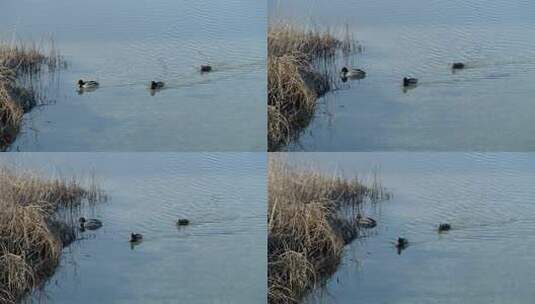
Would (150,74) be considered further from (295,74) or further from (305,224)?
(305,224)

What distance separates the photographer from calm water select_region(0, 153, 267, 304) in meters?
4.52

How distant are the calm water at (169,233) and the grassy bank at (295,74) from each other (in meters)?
0.20

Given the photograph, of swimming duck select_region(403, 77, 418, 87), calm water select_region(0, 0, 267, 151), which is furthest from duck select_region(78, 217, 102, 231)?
swimming duck select_region(403, 77, 418, 87)

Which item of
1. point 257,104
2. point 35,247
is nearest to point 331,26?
point 257,104

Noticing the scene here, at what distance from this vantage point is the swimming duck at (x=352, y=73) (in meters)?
4.56

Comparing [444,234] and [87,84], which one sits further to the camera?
[87,84]

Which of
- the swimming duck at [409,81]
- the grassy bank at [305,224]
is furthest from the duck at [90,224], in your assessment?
the swimming duck at [409,81]

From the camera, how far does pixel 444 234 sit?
450cm

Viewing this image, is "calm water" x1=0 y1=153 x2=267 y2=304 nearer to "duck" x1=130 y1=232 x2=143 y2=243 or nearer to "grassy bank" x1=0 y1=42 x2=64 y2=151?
"duck" x1=130 y1=232 x2=143 y2=243

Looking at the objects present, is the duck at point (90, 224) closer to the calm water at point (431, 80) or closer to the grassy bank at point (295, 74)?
the grassy bank at point (295, 74)

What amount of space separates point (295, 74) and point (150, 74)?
0.73m

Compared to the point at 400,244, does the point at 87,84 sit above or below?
above

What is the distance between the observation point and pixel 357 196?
4535 millimetres

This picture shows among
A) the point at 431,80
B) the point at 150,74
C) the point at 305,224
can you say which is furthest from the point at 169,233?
the point at 431,80
